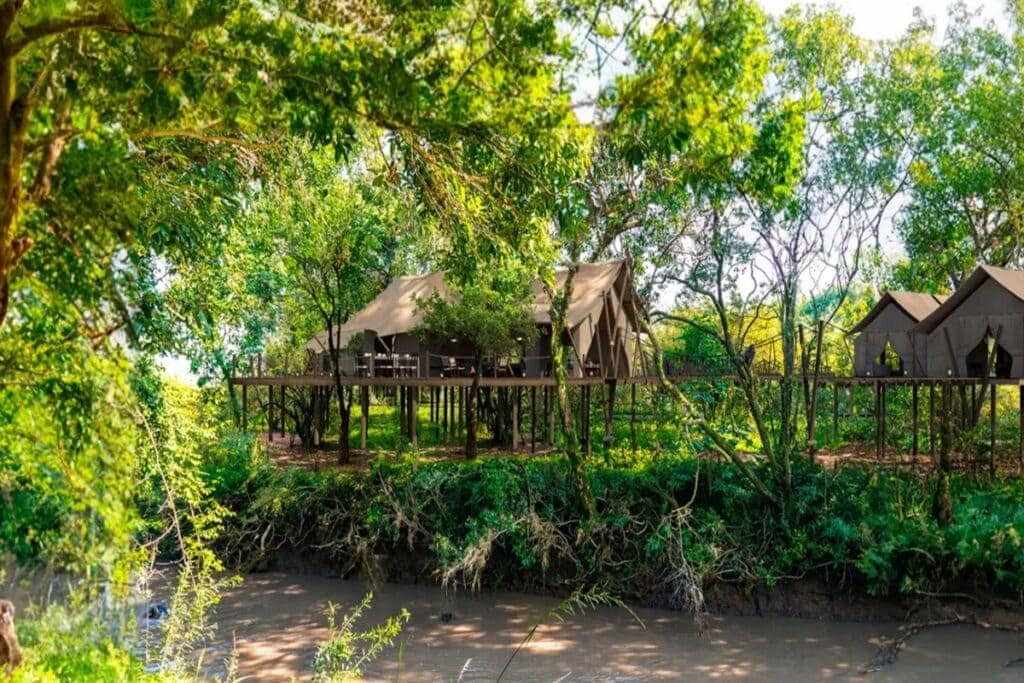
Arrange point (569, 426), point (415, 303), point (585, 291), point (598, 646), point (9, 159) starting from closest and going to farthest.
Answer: point (9, 159) < point (598, 646) < point (569, 426) < point (415, 303) < point (585, 291)

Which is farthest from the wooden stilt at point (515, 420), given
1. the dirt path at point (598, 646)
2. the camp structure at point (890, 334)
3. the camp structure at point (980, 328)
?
the camp structure at point (980, 328)

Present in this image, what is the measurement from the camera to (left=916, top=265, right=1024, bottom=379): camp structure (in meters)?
19.3

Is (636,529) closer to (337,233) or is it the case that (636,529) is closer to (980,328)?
(337,233)

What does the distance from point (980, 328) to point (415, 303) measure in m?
12.9

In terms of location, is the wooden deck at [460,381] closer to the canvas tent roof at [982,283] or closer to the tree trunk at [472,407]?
the tree trunk at [472,407]

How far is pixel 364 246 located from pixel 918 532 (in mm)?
11242

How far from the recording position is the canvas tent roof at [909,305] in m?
24.4

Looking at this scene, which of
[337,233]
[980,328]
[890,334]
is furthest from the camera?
[890,334]

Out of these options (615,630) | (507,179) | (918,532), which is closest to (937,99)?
(918,532)

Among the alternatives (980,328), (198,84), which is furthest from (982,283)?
(198,84)

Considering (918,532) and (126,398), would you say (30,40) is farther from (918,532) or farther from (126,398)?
(918,532)

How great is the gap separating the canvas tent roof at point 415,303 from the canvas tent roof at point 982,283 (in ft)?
24.6

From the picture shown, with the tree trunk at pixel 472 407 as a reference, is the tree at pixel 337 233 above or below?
above

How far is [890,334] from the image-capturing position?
81.1ft
